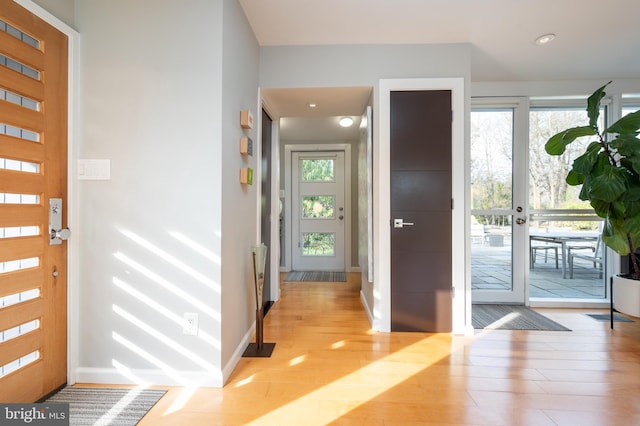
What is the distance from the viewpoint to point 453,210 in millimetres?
2541

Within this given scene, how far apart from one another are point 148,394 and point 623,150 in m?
3.65

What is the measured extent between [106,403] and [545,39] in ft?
13.1

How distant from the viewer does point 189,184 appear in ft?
5.79

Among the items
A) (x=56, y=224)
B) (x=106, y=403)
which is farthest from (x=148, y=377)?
(x=56, y=224)

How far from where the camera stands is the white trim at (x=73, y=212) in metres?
1.74

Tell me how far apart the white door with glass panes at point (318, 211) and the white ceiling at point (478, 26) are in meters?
2.13

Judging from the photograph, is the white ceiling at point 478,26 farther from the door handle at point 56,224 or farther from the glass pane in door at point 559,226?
the door handle at point 56,224

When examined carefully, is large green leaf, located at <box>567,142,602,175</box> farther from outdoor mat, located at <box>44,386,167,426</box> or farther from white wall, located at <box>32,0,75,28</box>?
white wall, located at <box>32,0,75,28</box>

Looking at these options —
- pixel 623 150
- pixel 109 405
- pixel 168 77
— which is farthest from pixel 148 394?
pixel 623 150

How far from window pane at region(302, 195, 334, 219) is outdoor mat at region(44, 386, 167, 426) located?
3.61 metres

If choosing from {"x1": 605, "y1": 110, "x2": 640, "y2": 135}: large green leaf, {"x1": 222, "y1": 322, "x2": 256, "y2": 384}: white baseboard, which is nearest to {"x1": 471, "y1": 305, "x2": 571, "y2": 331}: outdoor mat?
{"x1": 605, "y1": 110, "x2": 640, "y2": 135}: large green leaf

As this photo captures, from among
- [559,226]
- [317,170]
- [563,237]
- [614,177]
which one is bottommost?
[563,237]

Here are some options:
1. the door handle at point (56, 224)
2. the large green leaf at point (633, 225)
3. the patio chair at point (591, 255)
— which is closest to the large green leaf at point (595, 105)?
the large green leaf at point (633, 225)

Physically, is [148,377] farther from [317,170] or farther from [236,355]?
[317,170]
